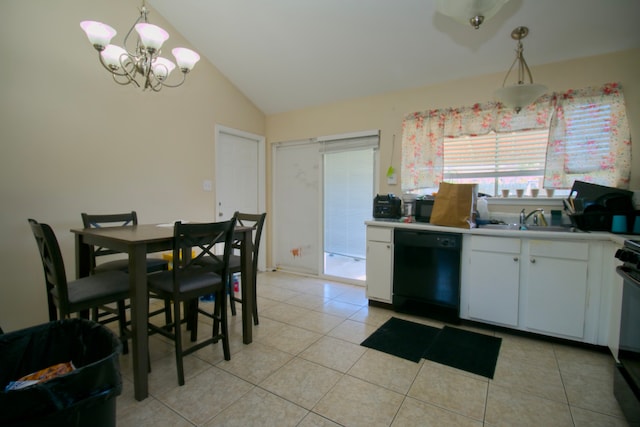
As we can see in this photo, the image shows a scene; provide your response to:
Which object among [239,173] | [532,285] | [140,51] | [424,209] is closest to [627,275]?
[532,285]

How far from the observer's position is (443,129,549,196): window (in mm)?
2857

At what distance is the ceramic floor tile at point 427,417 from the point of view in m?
1.56

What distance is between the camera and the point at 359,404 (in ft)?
5.60

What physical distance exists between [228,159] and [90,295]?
8.47 ft

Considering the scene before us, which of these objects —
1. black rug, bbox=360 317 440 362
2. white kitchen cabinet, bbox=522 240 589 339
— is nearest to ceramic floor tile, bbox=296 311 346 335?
black rug, bbox=360 317 440 362

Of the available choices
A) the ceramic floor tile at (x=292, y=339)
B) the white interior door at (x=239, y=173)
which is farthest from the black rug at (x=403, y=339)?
the white interior door at (x=239, y=173)

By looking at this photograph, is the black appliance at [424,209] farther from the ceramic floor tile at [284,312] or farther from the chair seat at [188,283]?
the chair seat at [188,283]

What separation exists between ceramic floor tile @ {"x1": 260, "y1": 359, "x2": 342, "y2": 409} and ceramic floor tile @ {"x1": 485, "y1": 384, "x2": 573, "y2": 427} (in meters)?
0.90

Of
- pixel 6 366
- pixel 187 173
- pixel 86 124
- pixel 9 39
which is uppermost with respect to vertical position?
pixel 9 39

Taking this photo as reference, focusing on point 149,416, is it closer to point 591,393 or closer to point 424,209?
point 591,393

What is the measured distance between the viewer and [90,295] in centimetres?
181

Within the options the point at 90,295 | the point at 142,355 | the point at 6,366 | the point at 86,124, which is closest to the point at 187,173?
the point at 86,124

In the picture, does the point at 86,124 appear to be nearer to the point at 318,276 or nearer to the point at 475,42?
the point at 318,276

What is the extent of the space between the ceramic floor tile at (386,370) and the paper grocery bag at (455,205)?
1241mm
